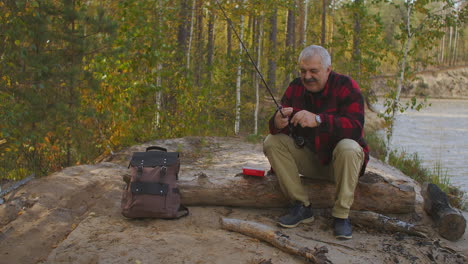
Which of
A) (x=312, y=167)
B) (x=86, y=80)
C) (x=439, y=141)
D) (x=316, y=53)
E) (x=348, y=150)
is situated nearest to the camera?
(x=348, y=150)

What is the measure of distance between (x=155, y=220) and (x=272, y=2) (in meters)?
6.56

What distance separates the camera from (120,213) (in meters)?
4.09

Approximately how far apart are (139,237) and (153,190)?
513mm

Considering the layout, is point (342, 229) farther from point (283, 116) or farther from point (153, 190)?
point (153, 190)

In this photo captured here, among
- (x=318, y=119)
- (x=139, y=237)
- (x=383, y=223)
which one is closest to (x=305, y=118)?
(x=318, y=119)

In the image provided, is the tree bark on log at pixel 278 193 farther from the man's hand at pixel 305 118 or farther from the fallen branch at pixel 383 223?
the man's hand at pixel 305 118

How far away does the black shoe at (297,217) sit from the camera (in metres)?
3.82

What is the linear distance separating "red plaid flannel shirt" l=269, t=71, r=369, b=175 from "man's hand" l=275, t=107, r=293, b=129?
0.12 m

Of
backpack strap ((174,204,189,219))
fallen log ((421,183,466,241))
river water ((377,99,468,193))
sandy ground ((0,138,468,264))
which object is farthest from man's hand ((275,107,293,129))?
river water ((377,99,468,193))

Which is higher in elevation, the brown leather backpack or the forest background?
the forest background

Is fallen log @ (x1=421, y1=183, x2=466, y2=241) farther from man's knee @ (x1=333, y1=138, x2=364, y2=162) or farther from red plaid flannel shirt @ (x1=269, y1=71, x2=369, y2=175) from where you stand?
man's knee @ (x1=333, y1=138, x2=364, y2=162)

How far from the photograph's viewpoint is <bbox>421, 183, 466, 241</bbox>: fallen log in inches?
152

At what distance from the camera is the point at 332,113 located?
12.8 feet

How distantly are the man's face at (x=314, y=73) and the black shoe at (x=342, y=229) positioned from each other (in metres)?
1.18
